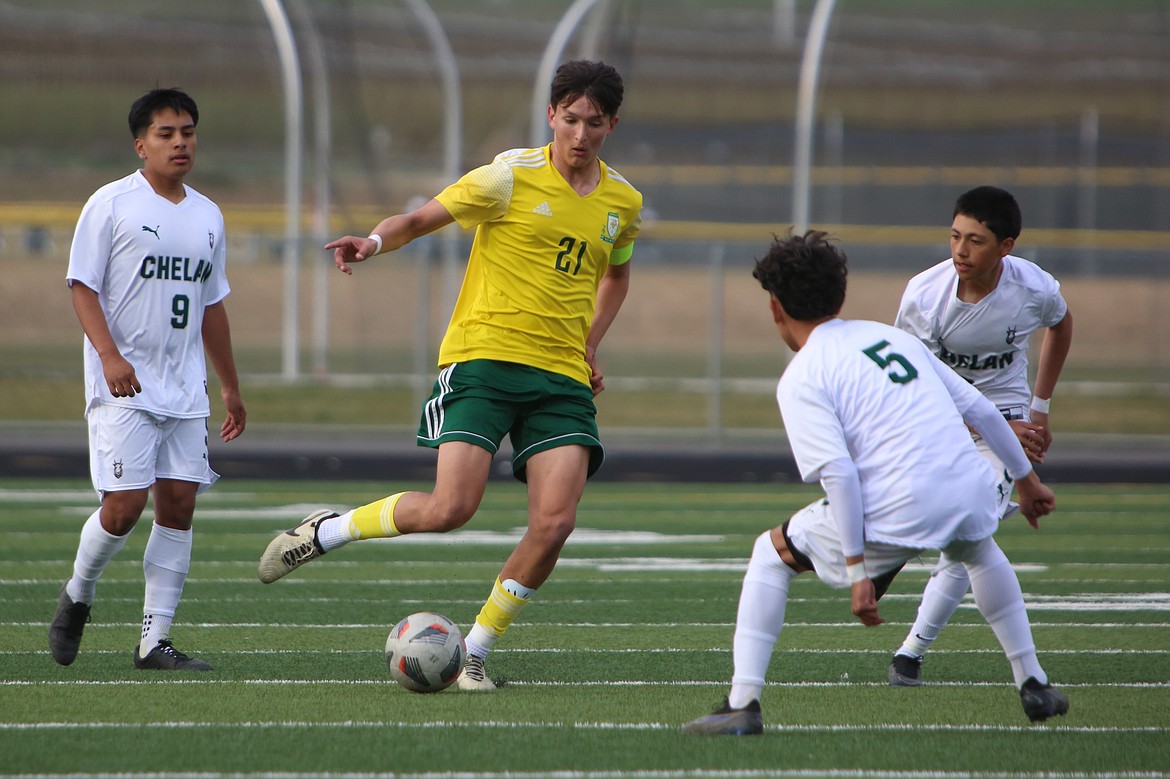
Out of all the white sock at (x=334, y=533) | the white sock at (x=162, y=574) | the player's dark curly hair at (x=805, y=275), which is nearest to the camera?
the player's dark curly hair at (x=805, y=275)

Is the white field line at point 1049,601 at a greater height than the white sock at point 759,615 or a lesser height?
lesser

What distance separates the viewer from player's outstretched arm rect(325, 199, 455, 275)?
516cm

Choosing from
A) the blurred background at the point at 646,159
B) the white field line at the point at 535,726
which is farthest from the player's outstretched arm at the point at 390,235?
the blurred background at the point at 646,159

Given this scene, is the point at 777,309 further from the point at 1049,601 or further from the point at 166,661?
the point at 1049,601

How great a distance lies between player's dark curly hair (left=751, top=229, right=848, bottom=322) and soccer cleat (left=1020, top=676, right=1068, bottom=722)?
4.33 feet

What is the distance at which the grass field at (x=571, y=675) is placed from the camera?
176 inches

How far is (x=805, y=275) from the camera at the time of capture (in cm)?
456

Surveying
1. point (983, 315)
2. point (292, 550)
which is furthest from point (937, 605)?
point (292, 550)

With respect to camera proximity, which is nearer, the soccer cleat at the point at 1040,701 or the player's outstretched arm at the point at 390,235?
the soccer cleat at the point at 1040,701

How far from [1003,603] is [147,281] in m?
3.26

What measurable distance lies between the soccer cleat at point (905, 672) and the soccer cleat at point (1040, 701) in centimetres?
91

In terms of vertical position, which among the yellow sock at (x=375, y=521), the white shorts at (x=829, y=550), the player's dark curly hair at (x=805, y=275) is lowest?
the yellow sock at (x=375, y=521)

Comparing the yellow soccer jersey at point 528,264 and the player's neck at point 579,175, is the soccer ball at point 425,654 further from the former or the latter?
the player's neck at point 579,175

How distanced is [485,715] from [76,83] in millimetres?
25334
